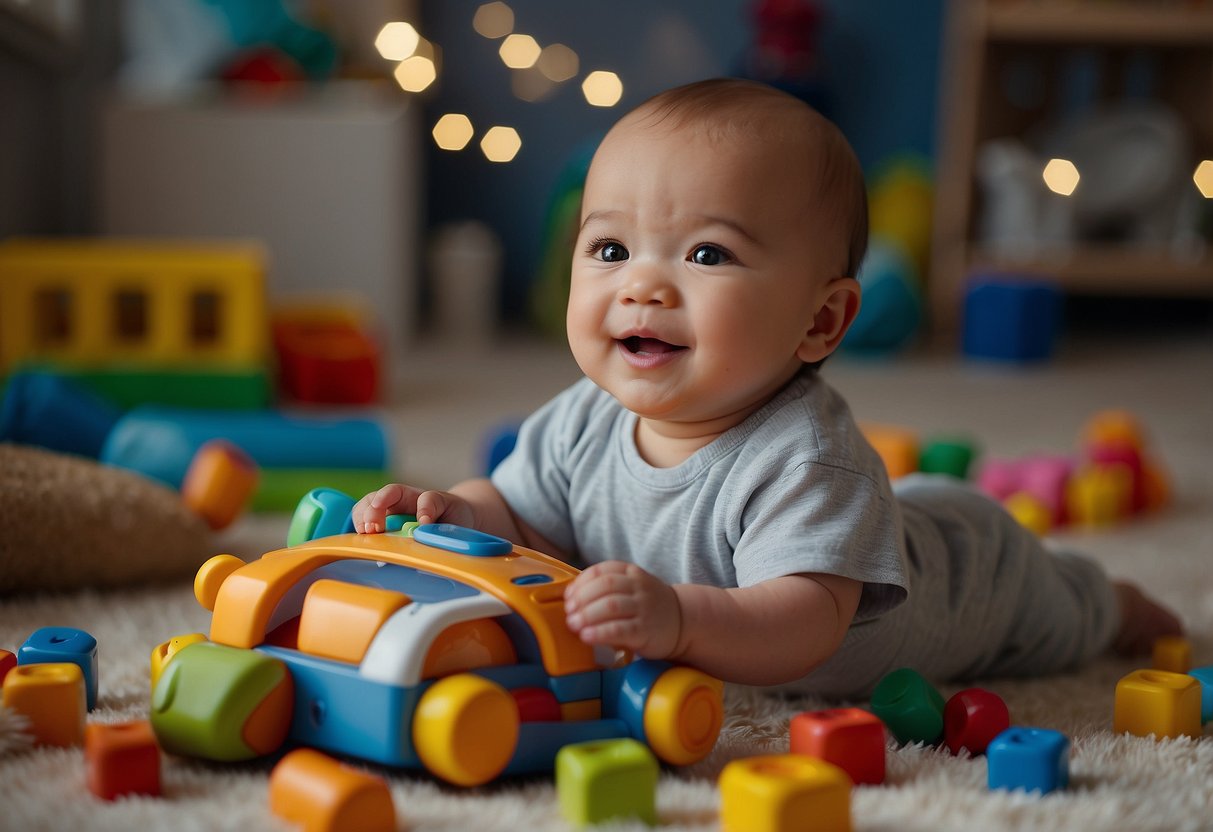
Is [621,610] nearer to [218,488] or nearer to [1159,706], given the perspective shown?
[1159,706]

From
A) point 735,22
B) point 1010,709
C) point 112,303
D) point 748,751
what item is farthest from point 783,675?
point 735,22

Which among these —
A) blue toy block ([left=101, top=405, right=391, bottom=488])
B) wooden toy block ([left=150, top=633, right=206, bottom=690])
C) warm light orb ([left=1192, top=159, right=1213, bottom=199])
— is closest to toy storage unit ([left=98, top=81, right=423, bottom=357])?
blue toy block ([left=101, top=405, right=391, bottom=488])

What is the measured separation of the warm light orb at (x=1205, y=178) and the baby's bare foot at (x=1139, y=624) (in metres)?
2.25

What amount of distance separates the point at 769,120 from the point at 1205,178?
2.58 meters

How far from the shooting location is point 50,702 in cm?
70

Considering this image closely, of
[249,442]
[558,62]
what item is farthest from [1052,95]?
[249,442]

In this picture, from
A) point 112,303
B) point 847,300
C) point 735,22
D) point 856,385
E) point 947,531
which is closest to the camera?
point 847,300

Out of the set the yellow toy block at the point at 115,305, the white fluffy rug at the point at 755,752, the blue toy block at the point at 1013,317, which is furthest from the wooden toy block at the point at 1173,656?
the blue toy block at the point at 1013,317

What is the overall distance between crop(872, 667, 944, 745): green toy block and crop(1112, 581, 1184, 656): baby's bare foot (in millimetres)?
321

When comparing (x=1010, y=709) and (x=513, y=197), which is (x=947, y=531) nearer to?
(x=1010, y=709)

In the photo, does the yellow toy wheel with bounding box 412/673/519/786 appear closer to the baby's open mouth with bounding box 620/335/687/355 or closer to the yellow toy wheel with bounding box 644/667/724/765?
the yellow toy wheel with bounding box 644/667/724/765

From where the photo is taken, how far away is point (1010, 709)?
88 cm

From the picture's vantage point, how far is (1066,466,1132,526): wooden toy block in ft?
4.77

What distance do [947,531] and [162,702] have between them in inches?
21.3
